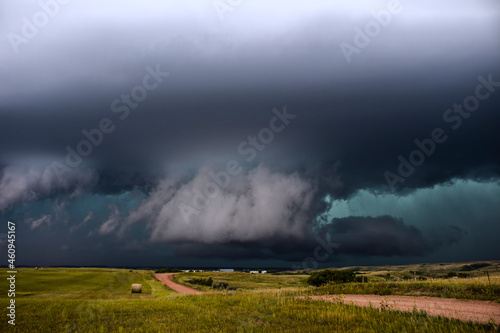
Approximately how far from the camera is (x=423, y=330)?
1072 cm

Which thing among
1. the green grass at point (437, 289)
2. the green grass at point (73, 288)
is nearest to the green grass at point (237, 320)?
the green grass at point (437, 289)

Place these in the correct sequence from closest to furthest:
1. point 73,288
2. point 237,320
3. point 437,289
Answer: point 237,320 → point 437,289 → point 73,288

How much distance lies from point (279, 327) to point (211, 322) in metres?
3.82

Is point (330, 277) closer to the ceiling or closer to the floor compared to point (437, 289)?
closer to the floor

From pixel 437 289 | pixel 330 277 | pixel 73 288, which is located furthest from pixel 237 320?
pixel 330 277

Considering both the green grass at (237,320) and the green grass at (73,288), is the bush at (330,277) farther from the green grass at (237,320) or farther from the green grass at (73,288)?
the green grass at (237,320)

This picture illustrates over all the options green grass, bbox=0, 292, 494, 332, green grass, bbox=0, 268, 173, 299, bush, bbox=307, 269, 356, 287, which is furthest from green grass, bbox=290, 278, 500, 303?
green grass, bbox=0, 268, 173, 299

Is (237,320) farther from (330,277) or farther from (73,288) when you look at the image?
(330,277)

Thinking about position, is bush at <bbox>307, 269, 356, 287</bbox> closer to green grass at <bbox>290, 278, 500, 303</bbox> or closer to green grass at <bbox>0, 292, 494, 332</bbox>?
green grass at <bbox>290, 278, 500, 303</bbox>

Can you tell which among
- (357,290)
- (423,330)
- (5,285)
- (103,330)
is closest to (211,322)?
(103,330)

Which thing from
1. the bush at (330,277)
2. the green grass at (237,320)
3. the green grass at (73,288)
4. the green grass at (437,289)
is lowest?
the bush at (330,277)

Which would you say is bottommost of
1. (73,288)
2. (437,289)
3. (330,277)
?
(330,277)

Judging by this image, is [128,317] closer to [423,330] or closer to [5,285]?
[423,330]

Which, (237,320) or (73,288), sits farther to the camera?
(73,288)
